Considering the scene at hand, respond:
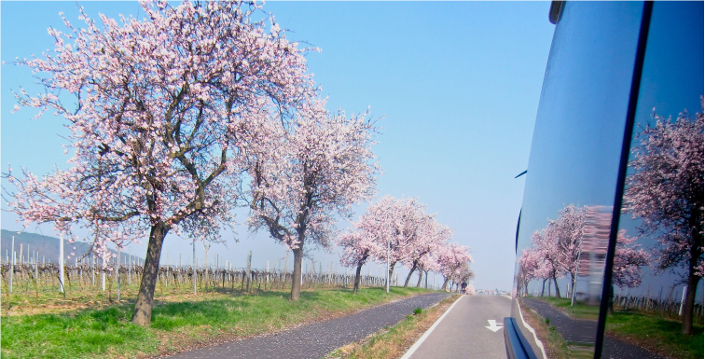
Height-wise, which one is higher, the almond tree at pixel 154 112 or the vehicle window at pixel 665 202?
the almond tree at pixel 154 112

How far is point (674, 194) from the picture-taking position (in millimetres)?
997

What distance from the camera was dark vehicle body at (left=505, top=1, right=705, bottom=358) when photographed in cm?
101

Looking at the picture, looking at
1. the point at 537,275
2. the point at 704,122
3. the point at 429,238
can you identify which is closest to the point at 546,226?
the point at 537,275

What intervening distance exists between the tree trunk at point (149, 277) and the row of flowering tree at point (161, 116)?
0.09ft

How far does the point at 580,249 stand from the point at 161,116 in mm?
13272

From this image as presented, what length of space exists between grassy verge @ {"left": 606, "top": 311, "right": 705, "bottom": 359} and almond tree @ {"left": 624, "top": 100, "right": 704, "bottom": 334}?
1.0 inches

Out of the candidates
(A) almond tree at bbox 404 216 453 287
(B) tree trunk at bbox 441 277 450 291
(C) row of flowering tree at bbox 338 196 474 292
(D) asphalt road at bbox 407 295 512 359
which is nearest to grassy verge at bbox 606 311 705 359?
(D) asphalt road at bbox 407 295 512 359

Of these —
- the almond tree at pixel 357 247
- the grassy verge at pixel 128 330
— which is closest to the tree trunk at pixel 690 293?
the grassy verge at pixel 128 330

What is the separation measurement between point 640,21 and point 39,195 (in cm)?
1359

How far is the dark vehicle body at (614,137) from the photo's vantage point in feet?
3.32

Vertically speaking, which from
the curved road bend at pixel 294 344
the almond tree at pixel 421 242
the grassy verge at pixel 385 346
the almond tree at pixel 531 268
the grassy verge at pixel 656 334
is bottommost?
the curved road bend at pixel 294 344

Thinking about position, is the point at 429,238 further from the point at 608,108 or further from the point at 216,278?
the point at 608,108

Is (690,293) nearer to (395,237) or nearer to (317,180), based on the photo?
(317,180)

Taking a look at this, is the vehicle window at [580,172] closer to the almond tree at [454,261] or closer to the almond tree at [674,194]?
the almond tree at [674,194]
